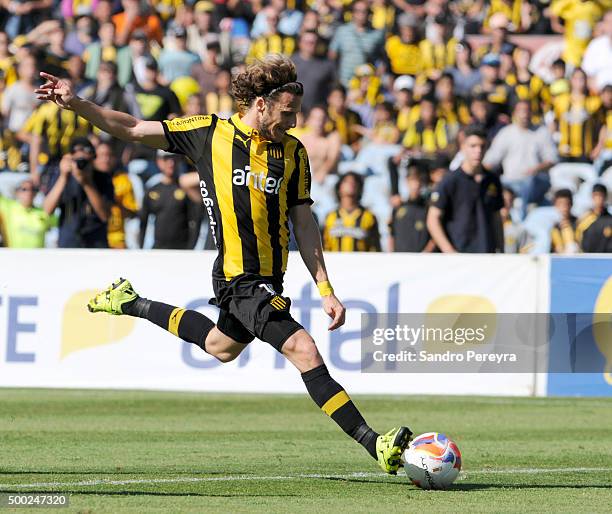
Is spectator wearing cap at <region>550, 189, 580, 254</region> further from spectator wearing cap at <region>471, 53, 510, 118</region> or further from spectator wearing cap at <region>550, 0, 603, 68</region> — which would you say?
spectator wearing cap at <region>550, 0, 603, 68</region>

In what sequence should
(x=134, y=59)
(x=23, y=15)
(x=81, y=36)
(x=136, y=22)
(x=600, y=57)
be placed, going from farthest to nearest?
(x=23, y=15), (x=136, y=22), (x=81, y=36), (x=600, y=57), (x=134, y=59)

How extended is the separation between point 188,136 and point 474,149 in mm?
6864

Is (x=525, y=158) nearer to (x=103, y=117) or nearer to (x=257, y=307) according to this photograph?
(x=257, y=307)

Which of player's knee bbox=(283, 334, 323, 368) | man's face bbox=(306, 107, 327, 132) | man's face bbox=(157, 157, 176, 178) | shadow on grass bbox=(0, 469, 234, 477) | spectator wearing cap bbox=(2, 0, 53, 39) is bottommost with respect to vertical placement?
shadow on grass bbox=(0, 469, 234, 477)

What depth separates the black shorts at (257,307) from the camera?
750 centimetres

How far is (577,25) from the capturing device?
2153 cm

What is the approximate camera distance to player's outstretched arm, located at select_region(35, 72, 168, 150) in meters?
7.21

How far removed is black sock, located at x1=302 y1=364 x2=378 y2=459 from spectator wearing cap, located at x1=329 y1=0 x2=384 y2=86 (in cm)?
1378

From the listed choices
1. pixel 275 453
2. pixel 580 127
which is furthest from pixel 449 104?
pixel 275 453

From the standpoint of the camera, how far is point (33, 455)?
28.7 ft

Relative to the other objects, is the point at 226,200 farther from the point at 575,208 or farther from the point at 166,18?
the point at 166,18

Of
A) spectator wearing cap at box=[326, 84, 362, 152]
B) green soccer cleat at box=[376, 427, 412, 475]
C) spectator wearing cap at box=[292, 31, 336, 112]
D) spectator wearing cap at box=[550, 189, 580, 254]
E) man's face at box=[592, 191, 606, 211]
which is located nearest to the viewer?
green soccer cleat at box=[376, 427, 412, 475]

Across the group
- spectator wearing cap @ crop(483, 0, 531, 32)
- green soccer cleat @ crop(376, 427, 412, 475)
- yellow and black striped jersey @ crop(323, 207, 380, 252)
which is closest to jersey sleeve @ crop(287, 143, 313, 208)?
green soccer cleat @ crop(376, 427, 412, 475)

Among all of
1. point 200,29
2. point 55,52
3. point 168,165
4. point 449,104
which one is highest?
point 200,29
